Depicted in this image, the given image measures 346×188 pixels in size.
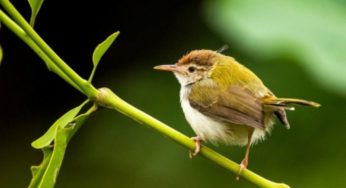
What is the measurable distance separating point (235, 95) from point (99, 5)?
249cm

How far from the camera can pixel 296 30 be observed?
10.5 ft

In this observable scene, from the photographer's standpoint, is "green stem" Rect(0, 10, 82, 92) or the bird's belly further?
the bird's belly

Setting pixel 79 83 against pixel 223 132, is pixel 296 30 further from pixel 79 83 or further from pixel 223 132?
pixel 79 83

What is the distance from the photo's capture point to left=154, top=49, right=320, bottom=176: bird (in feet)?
8.22

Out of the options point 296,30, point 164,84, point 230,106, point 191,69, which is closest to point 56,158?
point 230,106

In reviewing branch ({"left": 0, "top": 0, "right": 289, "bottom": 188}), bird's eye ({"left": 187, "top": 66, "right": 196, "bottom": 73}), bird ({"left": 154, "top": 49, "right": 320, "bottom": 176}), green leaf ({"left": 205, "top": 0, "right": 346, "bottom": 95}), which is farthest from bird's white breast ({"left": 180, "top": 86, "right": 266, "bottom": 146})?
branch ({"left": 0, "top": 0, "right": 289, "bottom": 188})

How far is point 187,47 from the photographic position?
4.45m

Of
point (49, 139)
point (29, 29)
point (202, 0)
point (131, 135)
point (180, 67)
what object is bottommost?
point (131, 135)

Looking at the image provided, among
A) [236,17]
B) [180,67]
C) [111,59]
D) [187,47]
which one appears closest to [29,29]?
[180,67]

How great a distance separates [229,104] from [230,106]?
0.01 m

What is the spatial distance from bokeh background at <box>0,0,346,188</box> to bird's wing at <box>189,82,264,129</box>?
0.36 m

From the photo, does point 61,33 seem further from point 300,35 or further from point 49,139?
point 49,139

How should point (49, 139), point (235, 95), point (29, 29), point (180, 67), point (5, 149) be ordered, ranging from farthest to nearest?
point (5, 149), point (180, 67), point (235, 95), point (49, 139), point (29, 29)

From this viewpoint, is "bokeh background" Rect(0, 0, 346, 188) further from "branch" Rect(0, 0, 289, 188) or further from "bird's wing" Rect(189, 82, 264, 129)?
"branch" Rect(0, 0, 289, 188)
